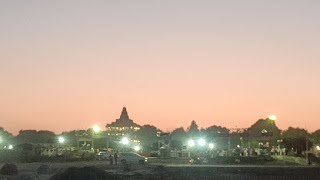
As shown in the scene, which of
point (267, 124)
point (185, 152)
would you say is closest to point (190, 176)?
point (185, 152)

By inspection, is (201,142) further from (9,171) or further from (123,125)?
(123,125)

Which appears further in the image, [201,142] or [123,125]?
[123,125]

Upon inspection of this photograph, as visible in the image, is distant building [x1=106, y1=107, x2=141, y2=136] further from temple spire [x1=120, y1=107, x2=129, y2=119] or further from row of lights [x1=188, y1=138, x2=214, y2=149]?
row of lights [x1=188, y1=138, x2=214, y2=149]

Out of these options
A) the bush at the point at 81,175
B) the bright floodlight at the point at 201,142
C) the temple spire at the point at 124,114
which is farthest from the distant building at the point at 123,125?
the bush at the point at 81,175

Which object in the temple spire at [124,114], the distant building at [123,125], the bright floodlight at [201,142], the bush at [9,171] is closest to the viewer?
the bush at [9,171]

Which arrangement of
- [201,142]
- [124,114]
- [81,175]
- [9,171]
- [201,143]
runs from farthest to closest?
1. [124,114]
2. [201,142]
3. [201,143]
4. [9,171]
5. [81,175]

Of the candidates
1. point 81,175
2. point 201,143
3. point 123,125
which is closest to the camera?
point 81,175

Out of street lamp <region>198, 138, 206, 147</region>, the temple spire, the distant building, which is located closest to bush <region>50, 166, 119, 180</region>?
street lamp <region>198, 138, 206, 147</region>

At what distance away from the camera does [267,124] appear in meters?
134

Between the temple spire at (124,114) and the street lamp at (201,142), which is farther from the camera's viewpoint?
the temple spire at (124,114)

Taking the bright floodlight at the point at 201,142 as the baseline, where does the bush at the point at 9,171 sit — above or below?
below

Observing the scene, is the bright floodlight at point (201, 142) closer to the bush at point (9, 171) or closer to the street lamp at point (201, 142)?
the street lamp at point (201, 142)

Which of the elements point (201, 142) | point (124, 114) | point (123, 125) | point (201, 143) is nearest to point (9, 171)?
point (201, 143)

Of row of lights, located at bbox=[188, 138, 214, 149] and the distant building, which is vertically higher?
the distant building
